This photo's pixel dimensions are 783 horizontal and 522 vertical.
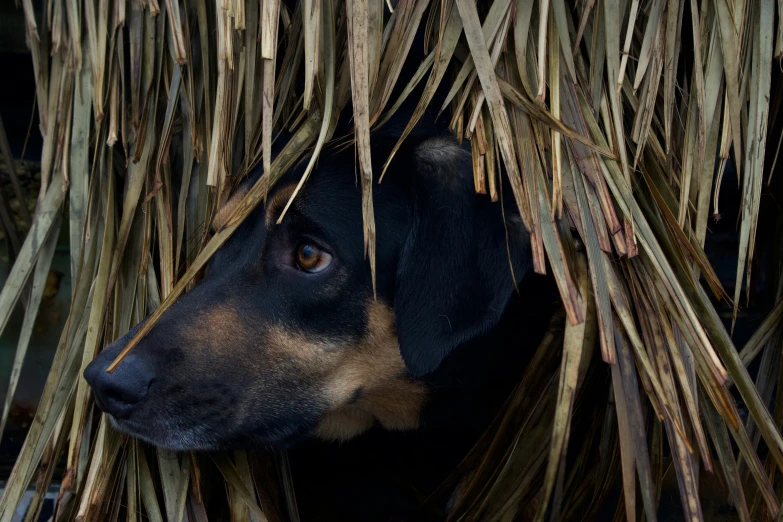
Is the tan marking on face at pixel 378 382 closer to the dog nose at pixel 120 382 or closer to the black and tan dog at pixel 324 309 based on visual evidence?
the black and tan dog at pixel 324 309

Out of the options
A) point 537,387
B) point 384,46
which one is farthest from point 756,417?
point 384,46

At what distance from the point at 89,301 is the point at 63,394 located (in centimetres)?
23

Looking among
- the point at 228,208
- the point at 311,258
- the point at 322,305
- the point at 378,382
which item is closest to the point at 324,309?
the point at 322,305

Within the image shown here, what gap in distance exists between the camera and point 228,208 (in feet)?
6.61

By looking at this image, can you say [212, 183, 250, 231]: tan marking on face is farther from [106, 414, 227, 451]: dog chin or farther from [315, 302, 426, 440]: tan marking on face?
[106, 414, 227, 451]: dog chin

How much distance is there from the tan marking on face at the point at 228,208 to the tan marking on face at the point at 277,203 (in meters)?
0.11

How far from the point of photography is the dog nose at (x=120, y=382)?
161cm

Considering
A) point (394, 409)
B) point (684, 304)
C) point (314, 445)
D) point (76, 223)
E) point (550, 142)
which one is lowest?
point (314, 445)

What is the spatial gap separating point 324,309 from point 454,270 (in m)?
0.31

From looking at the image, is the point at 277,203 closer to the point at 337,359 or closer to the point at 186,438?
the point at 337,359

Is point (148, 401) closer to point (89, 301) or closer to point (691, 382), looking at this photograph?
point (89, 301)

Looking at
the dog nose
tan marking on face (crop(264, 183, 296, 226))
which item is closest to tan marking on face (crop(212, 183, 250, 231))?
tan marking on face (crop(264, 183, 296, 226))

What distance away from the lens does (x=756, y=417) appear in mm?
1649

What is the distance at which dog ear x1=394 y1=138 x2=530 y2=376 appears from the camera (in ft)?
5.82
